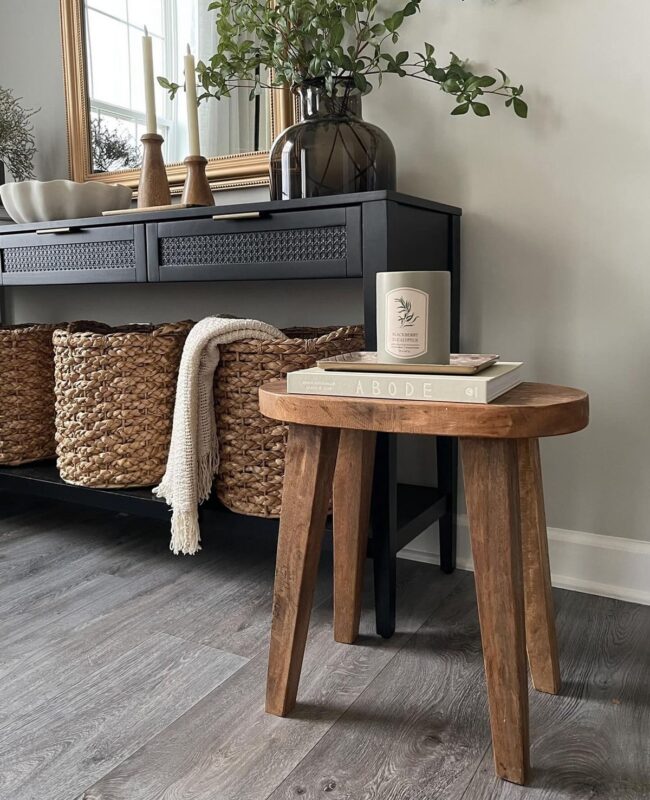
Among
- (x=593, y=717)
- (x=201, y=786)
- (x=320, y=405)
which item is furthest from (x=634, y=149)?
(x=201, y=786)

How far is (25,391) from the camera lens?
1.79 meters

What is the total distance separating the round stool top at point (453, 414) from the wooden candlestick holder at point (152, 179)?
954mm

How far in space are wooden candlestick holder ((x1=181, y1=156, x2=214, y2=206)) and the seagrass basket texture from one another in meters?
0.46

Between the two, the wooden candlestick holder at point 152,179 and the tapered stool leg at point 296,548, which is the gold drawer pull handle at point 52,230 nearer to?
the wooden candlestick holder at point 152,179

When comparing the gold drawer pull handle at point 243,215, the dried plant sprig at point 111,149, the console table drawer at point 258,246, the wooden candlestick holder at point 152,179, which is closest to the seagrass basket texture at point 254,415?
the console table drawer at point 258,246

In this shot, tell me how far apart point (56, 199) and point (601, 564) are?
146 cm

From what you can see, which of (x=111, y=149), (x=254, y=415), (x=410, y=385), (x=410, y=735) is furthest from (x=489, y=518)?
(x=111, y=149)

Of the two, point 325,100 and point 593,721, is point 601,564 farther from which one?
point 325,100

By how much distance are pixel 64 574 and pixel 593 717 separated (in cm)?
109

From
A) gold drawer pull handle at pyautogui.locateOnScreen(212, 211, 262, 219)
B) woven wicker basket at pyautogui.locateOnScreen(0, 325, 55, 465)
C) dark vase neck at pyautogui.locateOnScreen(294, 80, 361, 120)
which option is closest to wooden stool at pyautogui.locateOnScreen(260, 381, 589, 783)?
gold drawer pull handle at pyautogui.locateOnScreen(212, 211, 262, 219)

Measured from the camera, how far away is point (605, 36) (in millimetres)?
1337

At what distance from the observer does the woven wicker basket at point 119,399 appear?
4.89ft

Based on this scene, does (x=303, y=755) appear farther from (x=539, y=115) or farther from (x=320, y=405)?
(x=539, y=115)

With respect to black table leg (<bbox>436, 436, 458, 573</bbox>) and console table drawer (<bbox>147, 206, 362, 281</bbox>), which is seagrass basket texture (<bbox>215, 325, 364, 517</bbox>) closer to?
console table drawer (<bbox>147, 206, 362, 281</bbox>)
